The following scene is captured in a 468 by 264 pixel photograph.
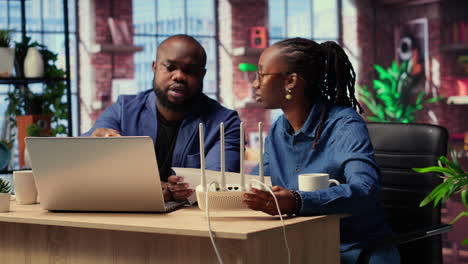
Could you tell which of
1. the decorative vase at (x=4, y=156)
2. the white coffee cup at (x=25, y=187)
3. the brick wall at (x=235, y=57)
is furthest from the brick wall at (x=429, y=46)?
the white coffee cup at (x=25, y=187)

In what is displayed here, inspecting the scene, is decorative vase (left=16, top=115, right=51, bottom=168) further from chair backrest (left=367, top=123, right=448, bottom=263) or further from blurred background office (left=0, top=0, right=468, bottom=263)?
blurred background office (left=0, top=0, right=468, bottom=263)

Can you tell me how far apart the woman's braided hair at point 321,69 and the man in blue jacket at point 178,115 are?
1.41 feet

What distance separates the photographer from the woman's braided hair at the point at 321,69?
2264 millimetres

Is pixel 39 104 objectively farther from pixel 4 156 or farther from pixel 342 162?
pixel 342 162

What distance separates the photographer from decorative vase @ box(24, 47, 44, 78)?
160 inches

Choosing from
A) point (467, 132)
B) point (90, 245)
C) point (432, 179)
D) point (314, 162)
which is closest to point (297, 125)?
point (314, 162)

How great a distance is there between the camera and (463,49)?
8219 mm

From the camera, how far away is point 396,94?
8.38 metres

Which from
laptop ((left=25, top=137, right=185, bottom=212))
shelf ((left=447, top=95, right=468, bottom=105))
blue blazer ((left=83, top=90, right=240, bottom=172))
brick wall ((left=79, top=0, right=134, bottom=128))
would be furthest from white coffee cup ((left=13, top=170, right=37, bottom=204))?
shelf ((left=447, top=95, right=468, bottom=105))

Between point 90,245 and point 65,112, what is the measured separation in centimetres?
233

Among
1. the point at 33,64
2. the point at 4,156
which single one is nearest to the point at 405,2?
the point at 33,64

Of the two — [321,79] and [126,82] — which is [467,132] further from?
[321,79]

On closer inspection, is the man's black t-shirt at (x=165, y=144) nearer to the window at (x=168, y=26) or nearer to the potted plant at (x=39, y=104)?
the potted plant at (x=39, y=104)

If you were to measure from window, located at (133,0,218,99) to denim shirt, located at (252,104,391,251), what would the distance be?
5.62 metres
